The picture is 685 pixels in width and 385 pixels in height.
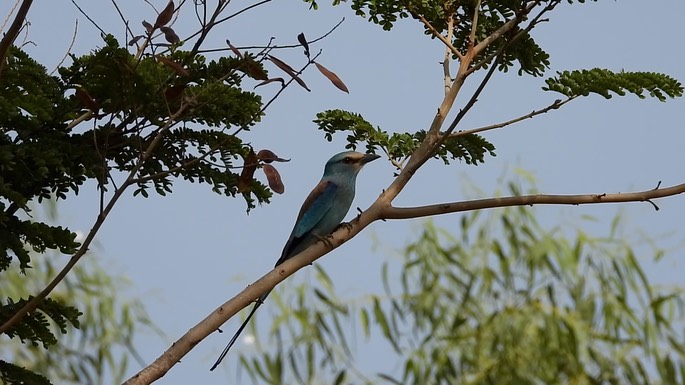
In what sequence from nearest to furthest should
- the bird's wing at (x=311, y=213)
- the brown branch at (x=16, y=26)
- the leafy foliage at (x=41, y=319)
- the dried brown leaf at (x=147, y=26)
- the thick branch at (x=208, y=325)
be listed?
the brown branch at (x=16, y=26) < the thick branch at (x=208, y=325) < the dried brown leaf at (x=147, y=26) < the leafy foliage at (x=41, y=319) < the bird's wing at (x=311, y=213)

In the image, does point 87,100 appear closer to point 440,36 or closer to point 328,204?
point 440,36

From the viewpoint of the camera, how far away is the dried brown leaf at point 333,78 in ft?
9.56

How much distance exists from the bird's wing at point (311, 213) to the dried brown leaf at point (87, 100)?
137 cm

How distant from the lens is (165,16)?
3.07 metres

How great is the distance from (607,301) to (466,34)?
3022 mm

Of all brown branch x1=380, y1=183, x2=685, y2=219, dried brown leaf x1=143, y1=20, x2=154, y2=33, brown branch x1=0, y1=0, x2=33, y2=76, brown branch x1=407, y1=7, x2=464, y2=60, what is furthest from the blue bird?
brown branch x1=0, y1=0, x2=33, y2=76

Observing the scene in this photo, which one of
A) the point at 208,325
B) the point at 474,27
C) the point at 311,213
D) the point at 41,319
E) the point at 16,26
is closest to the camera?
the point at 16,26

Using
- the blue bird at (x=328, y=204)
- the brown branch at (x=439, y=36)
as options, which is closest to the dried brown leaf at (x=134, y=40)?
the brown branch at (x=439, y=36)

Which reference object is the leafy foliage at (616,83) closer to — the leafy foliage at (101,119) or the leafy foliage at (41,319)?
the leafy foliage at (101,119)

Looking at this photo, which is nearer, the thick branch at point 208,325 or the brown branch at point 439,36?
the thick branch at point 208,325

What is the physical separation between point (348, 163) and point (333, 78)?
163cm

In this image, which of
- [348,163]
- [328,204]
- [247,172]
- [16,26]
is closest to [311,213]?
[328,204]

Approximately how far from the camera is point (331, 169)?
15.2 feet

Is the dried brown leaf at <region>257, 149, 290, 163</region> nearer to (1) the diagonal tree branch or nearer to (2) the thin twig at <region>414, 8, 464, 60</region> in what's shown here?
(1) the diagonal tree branch
